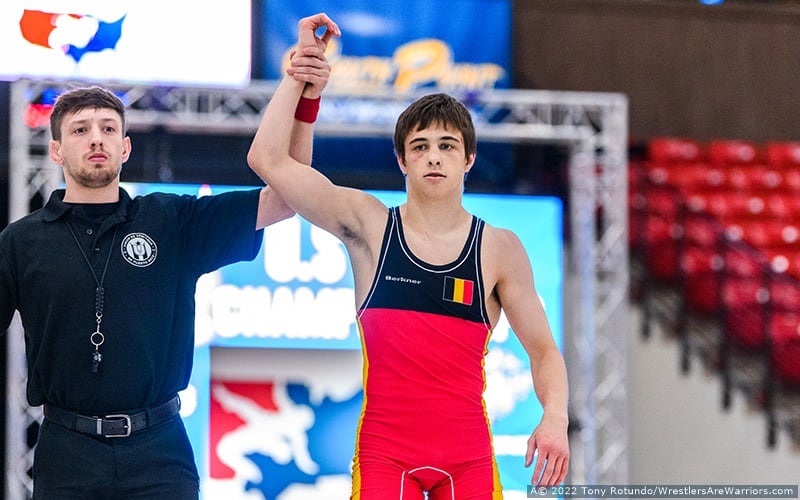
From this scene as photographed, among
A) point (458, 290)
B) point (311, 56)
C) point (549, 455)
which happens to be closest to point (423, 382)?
point (458, 290)

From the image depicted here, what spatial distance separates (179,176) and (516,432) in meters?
3.94

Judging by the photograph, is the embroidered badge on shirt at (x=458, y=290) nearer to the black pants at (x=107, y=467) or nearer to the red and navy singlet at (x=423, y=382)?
the red and navy singlet at (x=423, y=382)

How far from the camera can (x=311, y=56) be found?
149 inches

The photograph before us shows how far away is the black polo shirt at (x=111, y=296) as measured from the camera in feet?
11.5

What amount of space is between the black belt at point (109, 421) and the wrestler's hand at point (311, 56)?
1094 mm

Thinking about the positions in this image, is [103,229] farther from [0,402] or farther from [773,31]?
[773,31]

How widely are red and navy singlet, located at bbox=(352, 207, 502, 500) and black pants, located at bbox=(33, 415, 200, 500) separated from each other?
21.3 inches

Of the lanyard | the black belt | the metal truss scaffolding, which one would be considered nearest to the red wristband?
the lanyard

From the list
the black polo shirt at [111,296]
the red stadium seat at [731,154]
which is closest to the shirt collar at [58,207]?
the black polo shirt at [111,296]

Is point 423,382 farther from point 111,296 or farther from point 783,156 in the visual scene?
point 783,156

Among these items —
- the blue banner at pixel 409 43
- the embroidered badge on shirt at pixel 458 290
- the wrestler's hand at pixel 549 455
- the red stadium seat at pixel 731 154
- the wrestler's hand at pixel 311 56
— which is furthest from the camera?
the red stadium seat at pixel 731 154

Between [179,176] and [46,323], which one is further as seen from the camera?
[179,176]

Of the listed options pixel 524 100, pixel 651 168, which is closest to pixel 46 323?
pixel 524 100

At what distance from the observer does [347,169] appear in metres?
11.7
